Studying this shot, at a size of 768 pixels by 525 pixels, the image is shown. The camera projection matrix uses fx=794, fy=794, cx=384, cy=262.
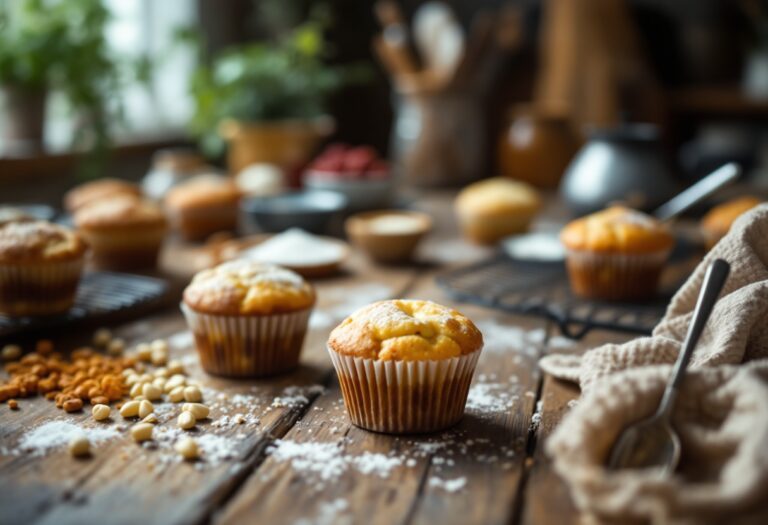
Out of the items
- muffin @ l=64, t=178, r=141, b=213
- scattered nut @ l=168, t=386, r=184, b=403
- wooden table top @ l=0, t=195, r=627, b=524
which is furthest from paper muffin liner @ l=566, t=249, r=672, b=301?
muffin @ l=64, t=178, r=141, b=213

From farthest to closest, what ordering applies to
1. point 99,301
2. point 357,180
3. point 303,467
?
point 357,180 → point 99,301 → point 303,467

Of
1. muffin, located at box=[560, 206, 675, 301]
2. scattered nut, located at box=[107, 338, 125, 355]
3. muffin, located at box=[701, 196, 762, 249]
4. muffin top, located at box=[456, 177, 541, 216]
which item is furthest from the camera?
muffin top, located at box=[456, 177, 541, 216]

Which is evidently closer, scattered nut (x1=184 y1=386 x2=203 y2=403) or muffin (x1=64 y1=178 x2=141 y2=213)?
scattered nut (x1=184 y1=386 x2=203 y2=403)

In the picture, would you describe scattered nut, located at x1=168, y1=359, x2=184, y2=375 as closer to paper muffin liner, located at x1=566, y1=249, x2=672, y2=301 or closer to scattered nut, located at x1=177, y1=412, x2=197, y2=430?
scattered nut, located at x1=177, y1=412, x2=197, y2=430

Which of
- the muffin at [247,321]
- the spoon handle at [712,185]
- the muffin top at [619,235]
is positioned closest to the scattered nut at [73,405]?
the muffin at [247,321]

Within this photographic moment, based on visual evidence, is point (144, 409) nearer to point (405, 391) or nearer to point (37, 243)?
point (405, 391)

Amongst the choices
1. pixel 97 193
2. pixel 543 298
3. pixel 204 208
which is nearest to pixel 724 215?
pixel 543 298

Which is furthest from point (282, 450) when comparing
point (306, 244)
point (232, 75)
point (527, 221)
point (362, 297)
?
point (232, 75)
